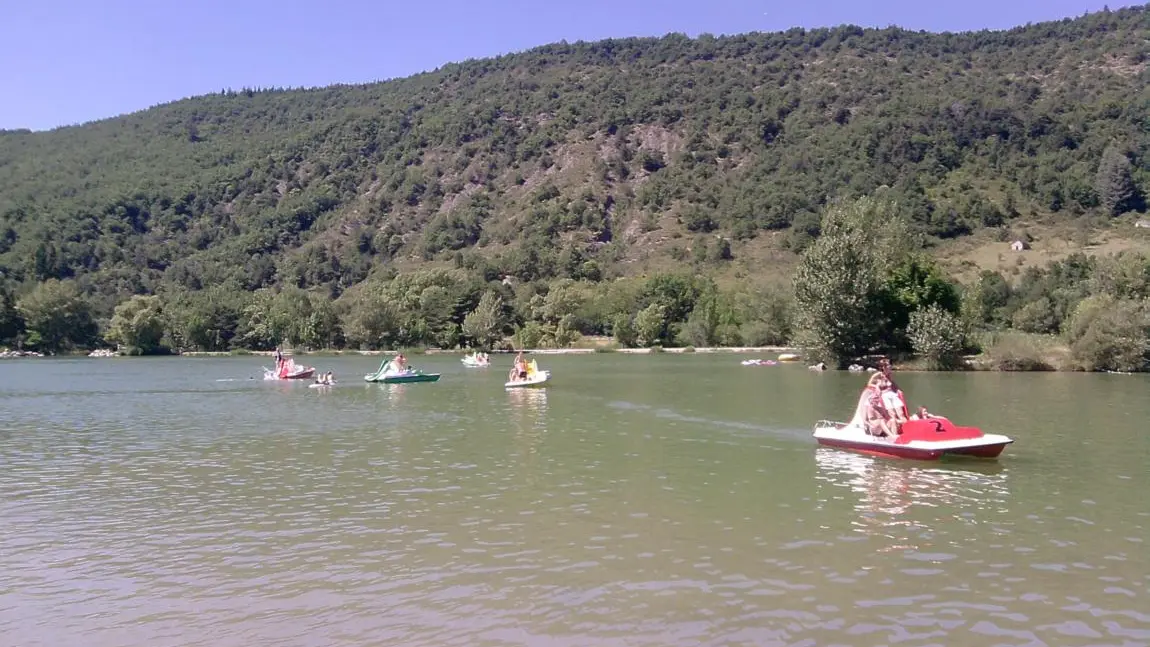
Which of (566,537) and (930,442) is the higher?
(930,442)

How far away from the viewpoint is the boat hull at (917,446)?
920 inches

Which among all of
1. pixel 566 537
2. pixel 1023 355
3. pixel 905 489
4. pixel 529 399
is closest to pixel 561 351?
pixel 1023 355

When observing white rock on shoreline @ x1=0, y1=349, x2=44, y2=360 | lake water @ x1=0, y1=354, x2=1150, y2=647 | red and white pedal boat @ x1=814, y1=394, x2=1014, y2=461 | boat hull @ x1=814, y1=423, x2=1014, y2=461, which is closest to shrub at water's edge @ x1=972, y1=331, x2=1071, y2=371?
lake water @ x1=0, y1=354, x2=1150, y2=647

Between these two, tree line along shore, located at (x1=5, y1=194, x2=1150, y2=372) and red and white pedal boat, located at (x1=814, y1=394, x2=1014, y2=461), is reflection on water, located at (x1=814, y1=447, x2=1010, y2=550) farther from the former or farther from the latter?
tree line along shore, located at (x1=5, y1=194, x2=1150, y2=372)

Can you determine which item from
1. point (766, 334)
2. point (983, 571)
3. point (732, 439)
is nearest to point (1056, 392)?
point (732, 439)

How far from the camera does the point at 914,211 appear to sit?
154 metres

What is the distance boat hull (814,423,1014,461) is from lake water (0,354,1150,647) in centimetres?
38

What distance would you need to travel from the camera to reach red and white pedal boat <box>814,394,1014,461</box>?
76.8ft

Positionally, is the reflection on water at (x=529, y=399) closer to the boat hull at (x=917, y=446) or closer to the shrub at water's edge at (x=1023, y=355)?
the boat hull at (x=917, y=446)

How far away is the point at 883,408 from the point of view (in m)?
26.1

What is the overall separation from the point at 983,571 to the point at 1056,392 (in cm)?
3838

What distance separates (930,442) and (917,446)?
360 millimetres

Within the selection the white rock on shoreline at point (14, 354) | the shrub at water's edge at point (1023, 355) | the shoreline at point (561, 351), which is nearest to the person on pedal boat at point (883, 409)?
the shrub at water's edge at point (1023, 355)

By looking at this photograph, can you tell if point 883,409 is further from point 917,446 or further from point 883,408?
point 917,446
